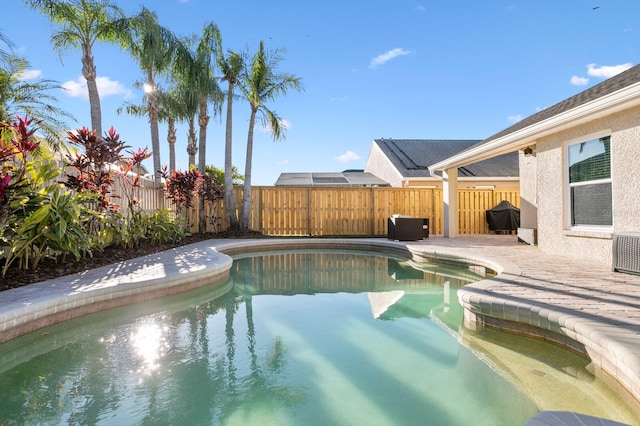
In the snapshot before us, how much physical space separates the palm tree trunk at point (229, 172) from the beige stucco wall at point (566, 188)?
906cm

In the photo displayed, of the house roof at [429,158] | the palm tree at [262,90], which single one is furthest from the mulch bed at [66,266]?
the house roof at [429,158]

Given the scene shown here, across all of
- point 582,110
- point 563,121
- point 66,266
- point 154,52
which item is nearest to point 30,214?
point 66,266

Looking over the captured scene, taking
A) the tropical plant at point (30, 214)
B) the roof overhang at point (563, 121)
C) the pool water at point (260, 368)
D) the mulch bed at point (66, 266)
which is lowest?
the pool water at point (260, 368)

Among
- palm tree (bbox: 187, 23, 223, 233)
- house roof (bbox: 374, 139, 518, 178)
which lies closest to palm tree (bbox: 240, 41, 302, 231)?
palm tree (bbox: 187, 23, 223, 233)

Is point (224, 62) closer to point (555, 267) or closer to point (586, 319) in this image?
point (555, 267)

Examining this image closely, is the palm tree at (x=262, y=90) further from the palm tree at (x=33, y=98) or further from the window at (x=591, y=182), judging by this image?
the window at (x=591, y=182)

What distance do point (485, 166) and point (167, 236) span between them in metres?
13.6

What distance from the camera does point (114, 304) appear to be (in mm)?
4215

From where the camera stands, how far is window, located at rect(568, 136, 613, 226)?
5527mm

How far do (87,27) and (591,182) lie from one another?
36.8 ft

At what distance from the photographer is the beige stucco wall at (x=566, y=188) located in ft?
16.1

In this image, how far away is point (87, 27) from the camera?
8383mm

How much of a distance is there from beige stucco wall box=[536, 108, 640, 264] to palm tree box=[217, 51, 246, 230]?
29.7ft

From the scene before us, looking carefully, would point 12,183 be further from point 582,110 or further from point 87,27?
point 582,110
